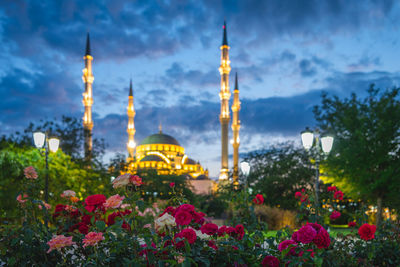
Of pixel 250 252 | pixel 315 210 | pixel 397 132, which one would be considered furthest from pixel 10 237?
pixel 397 132

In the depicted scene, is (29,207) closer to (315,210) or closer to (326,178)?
(315,210)

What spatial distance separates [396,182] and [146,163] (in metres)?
42.7

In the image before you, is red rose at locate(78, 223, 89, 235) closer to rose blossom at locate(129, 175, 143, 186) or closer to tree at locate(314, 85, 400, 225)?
rose blossom at locate(129, 175, 143, 186)

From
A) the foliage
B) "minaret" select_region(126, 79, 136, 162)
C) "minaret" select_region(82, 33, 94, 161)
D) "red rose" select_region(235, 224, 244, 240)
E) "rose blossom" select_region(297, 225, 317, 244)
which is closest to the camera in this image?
"rose blossom" select_region(297, 225, 317, 244)

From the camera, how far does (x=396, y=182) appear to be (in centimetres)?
1355

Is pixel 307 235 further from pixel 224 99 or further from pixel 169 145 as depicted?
pixel 169 145

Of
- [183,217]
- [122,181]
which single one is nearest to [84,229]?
[122,181]

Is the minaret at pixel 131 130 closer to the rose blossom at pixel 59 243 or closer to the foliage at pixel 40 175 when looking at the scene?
the foliage at pixel 40 175

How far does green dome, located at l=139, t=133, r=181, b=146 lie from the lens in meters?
61.6

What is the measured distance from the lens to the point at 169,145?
61375 millimetres

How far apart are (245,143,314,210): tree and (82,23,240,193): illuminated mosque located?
182cm

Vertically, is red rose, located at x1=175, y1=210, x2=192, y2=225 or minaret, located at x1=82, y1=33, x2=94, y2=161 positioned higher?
minaret, located at x1=82, y1=33, x2=94, y2=161

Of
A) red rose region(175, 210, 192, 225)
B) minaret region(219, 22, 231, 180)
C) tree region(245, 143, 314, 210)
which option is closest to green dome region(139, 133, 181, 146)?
minaret region(219, 22, 231, 180)

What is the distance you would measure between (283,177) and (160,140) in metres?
41.7
